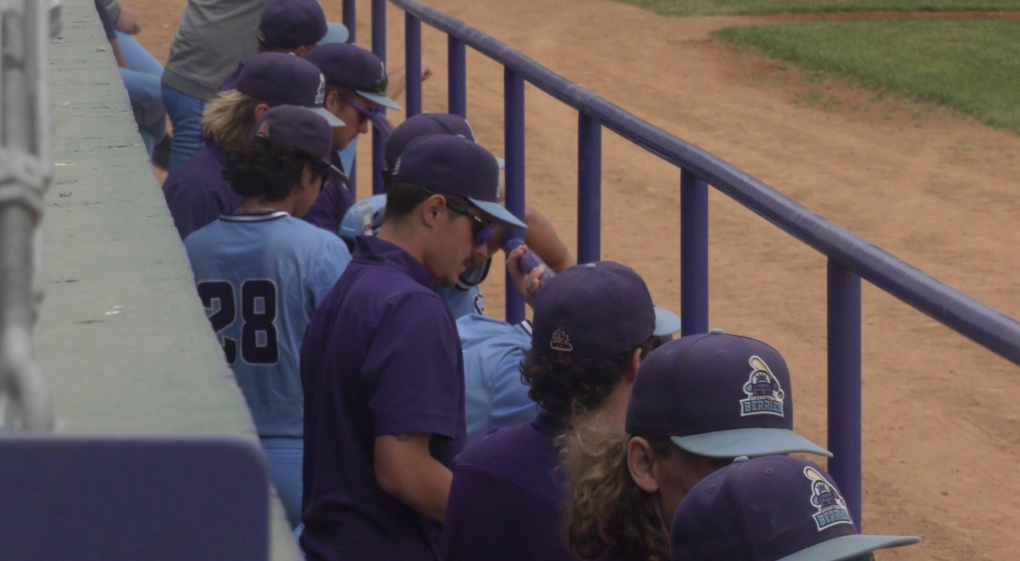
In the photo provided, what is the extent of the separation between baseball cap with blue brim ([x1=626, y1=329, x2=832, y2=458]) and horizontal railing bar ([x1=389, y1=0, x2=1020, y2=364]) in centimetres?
27

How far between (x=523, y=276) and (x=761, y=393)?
63.6 inches

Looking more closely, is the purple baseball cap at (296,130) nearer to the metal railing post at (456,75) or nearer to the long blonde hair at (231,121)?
the long blonde hair at (231,121)

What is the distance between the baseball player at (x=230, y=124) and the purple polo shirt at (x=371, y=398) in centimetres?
107

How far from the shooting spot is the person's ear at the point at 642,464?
1.93 meters

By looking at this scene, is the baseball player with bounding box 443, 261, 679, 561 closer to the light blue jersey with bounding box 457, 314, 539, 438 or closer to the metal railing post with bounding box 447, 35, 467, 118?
the light blue jersey with bounding box 457, 314, 539, 438

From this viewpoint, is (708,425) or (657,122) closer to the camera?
(708,425)

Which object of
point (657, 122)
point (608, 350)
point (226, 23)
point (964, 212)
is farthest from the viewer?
point (657, 122)

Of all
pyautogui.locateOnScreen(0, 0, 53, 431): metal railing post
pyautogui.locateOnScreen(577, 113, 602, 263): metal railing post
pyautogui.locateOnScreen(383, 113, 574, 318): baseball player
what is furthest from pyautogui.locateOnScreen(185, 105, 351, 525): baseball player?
pyautogui.locateOnScreen(0, 0, 53, 431): metal railing post

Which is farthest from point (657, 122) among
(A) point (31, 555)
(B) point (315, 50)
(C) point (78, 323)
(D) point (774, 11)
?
(A) point (31, 555)

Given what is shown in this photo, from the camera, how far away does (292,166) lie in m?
3.42

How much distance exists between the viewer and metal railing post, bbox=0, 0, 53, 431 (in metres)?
0.67

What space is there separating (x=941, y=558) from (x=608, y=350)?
119 inches

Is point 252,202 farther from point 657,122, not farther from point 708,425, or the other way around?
point 657,122

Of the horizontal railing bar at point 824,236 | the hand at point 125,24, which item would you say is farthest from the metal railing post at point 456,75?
the hand at point 125,24
